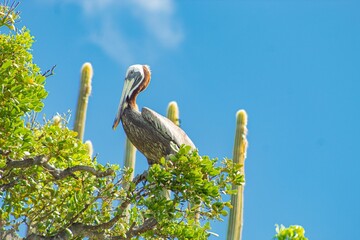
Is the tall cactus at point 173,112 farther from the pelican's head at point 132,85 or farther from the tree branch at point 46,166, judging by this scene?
the tree branch at point 46,166

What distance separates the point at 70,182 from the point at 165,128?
1779 mm

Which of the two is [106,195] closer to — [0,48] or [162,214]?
[162,214]

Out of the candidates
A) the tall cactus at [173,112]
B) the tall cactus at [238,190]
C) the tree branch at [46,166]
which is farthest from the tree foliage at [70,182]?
the tall cactus at [173,112]

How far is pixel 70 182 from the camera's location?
8.09m

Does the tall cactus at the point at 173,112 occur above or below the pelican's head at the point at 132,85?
above

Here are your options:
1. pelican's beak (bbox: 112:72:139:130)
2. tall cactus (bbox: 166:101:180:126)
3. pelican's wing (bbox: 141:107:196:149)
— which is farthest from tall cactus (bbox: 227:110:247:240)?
pelican's wing (bbox: 141:107:196:149)

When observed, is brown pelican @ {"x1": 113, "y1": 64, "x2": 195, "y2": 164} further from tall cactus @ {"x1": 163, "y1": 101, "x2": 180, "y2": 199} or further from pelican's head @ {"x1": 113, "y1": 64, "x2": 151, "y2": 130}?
tall cactus @ {"x1": 163, "y1": 101, "x2": 180, "y2": 199}

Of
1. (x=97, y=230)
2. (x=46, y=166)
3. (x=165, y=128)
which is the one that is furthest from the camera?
(x=165, y=128)

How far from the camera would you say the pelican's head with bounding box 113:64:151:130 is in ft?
33.3

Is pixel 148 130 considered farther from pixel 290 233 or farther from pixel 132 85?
pixel 290 233

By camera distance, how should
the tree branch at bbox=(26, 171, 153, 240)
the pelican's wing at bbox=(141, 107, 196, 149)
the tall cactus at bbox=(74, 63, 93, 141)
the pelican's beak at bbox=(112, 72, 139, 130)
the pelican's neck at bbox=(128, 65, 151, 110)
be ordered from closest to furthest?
the tree branch at bbox=(26, 171, 153, 240)
the pelican's wing at bbox=(141, 107, 196, 149)
the pelican's beak at bbox=(112, 72, 139, 130)
the pelican's neck at bbox=(128, 65, 151, 110)
the tall cactus at bbox=(74, 63, 93, 141)

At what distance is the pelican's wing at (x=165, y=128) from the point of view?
9.41 m

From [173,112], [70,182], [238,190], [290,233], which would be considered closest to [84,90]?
[173,112]

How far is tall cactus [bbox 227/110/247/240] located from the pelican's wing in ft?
A: 16.6
